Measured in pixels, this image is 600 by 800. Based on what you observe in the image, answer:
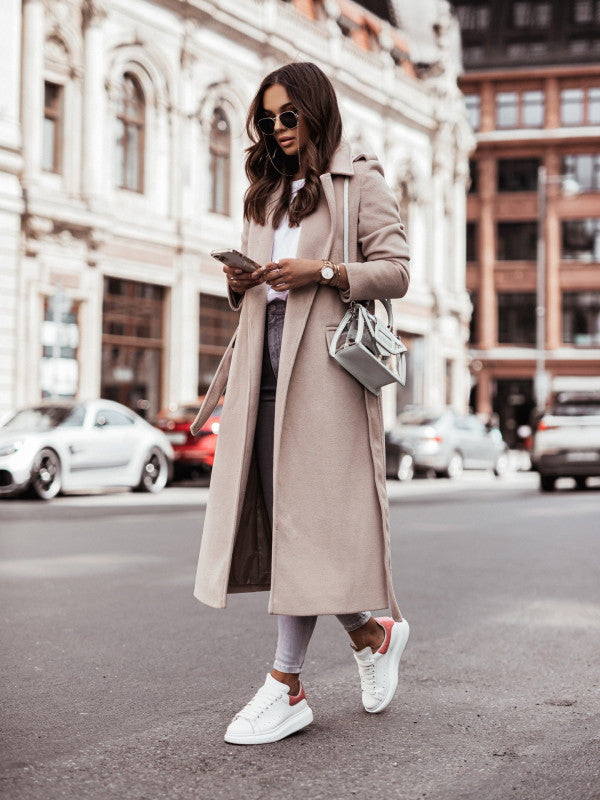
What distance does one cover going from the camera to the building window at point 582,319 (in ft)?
184

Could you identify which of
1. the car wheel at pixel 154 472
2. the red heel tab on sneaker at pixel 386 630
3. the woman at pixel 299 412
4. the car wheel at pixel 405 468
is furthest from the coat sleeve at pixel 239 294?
the car wheel at pixel 405 468

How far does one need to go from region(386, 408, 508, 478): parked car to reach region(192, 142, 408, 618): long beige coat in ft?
66.3

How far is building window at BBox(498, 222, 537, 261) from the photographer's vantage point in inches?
2234

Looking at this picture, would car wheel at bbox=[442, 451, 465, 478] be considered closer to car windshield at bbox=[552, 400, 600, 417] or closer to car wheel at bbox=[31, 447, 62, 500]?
car windshield at bbox=[552, 400, 600, 417]

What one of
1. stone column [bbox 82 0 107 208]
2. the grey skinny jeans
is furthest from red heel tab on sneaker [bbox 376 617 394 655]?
stone column [bbox 82 0 107 208]

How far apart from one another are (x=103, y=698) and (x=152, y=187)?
24.9 meters

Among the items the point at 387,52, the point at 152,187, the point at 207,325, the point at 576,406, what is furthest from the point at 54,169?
the point at 387,52

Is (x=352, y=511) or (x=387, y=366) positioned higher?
(x=387, y=366)

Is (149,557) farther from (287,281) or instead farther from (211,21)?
(211,21)

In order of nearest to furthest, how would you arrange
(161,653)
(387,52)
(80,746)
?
1. (80,746)
2. (161,653)
3. (387,52)

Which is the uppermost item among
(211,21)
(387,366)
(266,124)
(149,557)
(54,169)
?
(211,21)

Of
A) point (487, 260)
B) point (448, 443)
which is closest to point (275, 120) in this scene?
point (448, 443)

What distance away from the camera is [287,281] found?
3.71 metres

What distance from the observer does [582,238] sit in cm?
5656
